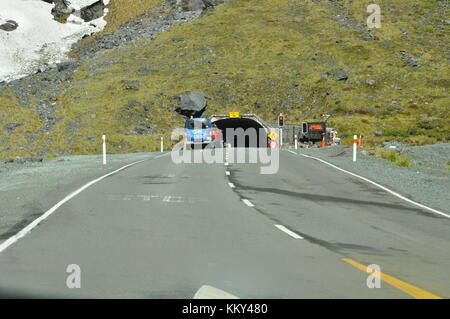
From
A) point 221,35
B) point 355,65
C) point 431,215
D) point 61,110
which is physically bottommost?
point 431,215

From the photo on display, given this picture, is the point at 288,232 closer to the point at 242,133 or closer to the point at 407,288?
the point at 407,288

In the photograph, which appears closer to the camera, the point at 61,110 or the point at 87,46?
the point at 61,110

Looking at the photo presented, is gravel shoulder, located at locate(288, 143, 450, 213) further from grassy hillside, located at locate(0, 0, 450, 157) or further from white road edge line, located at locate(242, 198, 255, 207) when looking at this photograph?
grassy hillside, located at locate(0, 0, 450, 157)

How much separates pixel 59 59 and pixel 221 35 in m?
28.0

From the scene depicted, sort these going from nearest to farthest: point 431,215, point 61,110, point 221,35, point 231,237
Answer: point 231,237
point 431,215
point 61,110
point 221,35

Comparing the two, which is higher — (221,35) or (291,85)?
(221,35)

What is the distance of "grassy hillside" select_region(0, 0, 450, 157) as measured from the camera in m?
63.5

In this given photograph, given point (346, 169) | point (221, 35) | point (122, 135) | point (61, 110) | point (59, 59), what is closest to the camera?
point (346, 169)

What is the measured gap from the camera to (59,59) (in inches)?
3888

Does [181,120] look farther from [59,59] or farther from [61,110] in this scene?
[59,59]

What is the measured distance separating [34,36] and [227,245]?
107 meters

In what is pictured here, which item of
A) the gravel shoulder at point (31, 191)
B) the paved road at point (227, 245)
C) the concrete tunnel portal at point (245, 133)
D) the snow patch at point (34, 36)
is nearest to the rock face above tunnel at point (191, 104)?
the concrete tunnel portal at point (245, 133)

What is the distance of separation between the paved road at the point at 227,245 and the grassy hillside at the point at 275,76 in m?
39.6
